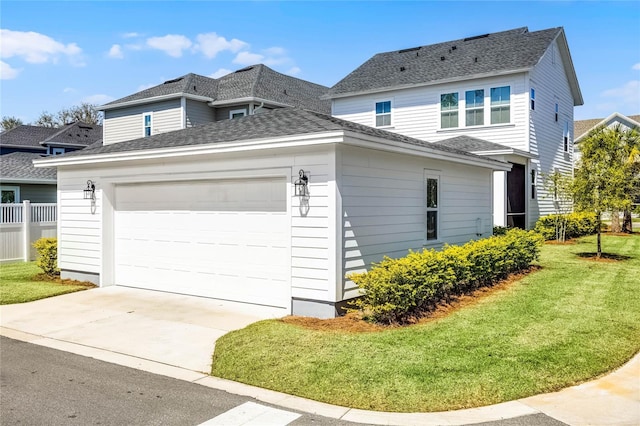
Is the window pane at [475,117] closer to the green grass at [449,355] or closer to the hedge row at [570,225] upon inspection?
the hedge row at [570,225]

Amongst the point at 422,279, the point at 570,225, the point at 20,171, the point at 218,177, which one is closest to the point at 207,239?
the point at 218,177

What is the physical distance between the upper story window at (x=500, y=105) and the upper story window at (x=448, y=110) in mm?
1495

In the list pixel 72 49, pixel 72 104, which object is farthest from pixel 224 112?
pixel 72 104

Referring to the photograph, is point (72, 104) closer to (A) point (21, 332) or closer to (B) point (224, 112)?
(B) point (224, 112)

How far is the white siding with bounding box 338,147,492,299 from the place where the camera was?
7770mm

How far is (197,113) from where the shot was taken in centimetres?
2483

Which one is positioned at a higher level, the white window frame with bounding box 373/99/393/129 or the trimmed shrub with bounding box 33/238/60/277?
the white window frame with bounding box 373/99/393/129

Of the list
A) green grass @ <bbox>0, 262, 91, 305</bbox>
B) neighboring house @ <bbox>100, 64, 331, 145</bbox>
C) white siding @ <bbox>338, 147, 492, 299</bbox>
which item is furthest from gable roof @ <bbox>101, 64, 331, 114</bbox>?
white siding @ <bbox>338, 147, 492, 299</bbox>

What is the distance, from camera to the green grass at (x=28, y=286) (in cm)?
971

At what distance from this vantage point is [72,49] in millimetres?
23906

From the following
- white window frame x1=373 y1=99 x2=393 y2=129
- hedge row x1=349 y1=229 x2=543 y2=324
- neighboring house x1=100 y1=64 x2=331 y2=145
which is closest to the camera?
hedge row x1=349 y1=229 x2=543 y2=324

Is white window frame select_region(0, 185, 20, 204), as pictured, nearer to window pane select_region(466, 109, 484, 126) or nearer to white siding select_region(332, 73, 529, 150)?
white siding select_region(332, 73, 529, 150)

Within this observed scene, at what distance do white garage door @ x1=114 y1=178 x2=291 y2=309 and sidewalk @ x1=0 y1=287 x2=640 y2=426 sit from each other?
0.42 meters

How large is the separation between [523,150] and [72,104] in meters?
57.8
